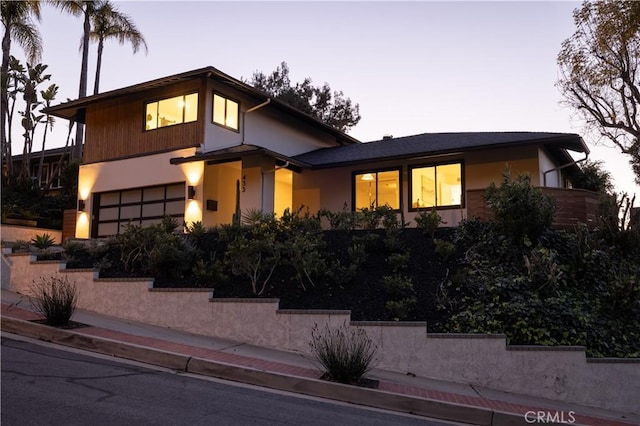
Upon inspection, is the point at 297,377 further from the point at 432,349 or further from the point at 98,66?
the point at 98,66

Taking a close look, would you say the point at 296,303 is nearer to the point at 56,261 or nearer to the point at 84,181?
the point at 56,261

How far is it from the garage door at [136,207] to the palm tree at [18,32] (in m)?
9.96

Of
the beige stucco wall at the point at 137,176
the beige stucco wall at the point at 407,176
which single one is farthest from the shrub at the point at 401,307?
the beige stucco wall at the point at 137,176

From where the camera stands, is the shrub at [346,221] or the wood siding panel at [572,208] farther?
the shrub at [346,221]

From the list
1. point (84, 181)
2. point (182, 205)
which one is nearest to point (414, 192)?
point (182, 205)

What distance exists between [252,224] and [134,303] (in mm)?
3544

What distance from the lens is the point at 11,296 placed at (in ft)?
41.0

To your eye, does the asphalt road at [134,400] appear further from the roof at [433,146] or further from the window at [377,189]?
the window at [377,189]

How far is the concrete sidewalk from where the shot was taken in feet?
23.1

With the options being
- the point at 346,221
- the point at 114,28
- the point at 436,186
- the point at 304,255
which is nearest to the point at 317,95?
the point at 114,28

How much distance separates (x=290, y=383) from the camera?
745 centimetres

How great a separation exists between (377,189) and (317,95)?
19.9 metres

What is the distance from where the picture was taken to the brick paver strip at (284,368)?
7.43m

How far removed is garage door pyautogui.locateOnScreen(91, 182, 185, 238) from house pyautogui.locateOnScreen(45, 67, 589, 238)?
0.04m
